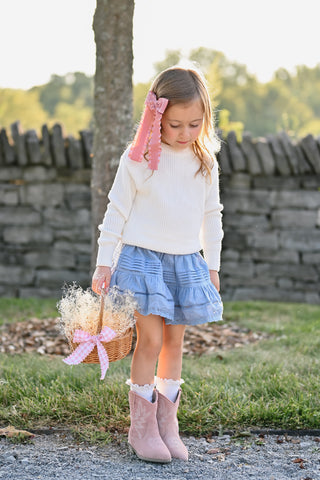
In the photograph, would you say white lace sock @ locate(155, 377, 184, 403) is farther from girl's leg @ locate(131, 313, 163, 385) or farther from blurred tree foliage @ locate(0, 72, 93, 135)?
blurred tree foliage @ locate(0, 72, 93, 135)

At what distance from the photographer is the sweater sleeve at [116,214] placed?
98.7 inches

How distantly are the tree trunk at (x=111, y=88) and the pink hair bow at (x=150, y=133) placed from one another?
60.7 inches

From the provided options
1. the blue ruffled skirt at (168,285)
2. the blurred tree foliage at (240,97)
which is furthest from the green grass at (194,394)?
the blurred tree foliage at (240,97)

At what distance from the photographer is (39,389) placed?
3164mm

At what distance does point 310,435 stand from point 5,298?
4.38 m

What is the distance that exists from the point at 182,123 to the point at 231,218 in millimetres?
4224

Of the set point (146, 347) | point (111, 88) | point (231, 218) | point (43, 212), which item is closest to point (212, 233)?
point (146, 347)

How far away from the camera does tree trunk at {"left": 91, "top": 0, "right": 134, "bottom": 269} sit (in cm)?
397

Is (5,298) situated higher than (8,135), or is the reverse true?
(8,135)

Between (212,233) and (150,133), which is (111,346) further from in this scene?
(150,133)

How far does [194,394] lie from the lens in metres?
3.02

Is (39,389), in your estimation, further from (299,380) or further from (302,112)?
(302,112)

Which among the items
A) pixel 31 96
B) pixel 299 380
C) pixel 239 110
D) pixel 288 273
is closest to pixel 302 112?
pixel 239 110

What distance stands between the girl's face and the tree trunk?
1576mm
